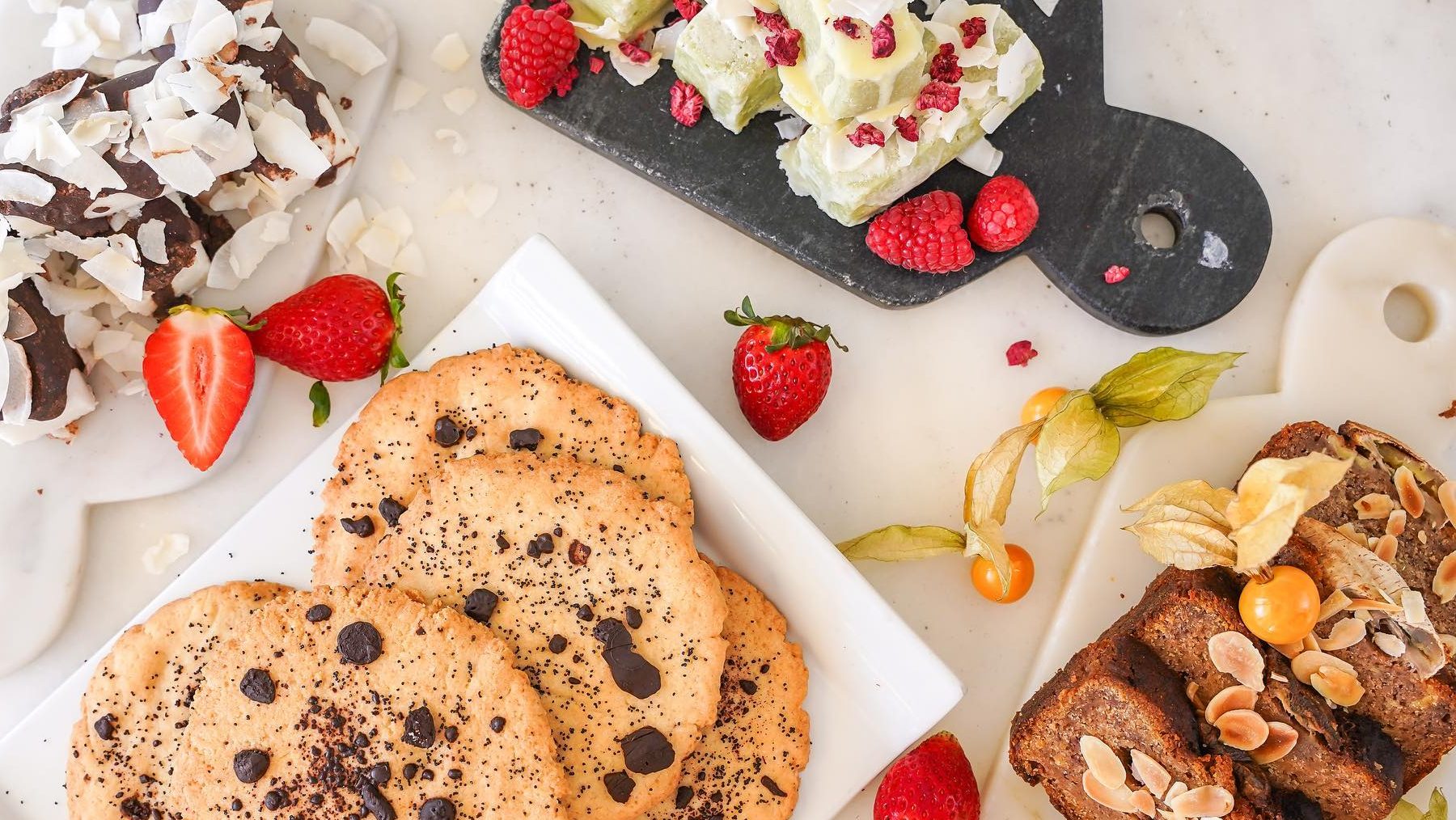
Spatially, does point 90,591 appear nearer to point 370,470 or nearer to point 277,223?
point 370,470

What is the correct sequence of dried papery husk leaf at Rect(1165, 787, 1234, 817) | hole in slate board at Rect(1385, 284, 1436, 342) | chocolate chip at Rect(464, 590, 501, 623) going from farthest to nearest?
hole in slate board at Rect(1385, 284, 1436, 342)
chocolate chip at Rect(464, 590, 501, 623)
dried papery husk leaf at Rect(1165, 787, 1234, 817)

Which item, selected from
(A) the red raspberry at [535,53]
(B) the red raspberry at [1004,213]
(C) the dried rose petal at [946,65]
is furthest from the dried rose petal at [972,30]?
(A) the red raspberry at [535,53]

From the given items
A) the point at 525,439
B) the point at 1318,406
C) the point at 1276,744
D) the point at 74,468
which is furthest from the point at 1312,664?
the point at 74,468

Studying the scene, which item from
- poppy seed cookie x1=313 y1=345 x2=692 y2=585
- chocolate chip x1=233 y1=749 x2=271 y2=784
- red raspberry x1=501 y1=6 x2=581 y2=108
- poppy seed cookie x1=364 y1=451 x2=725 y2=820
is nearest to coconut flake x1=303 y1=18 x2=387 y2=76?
red raspberry x1=501 y1=6 x2=581 y2=108

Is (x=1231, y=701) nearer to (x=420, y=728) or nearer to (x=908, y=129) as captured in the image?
(x=908, y=129)

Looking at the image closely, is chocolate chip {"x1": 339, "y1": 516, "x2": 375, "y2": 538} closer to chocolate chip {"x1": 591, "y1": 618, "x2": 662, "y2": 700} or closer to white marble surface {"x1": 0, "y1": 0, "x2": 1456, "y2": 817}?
white marble surface {"x1": 0, "y1": 0, "x2": 1456, "y2": 817}

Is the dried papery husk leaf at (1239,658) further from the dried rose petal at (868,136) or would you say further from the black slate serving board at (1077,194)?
the dried rose petal at (868,136)

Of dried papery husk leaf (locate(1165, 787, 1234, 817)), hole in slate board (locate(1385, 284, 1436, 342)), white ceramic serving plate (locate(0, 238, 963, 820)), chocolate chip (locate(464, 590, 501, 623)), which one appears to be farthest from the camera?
hole in slate board (locate(1385, 284, 1436, 342))
